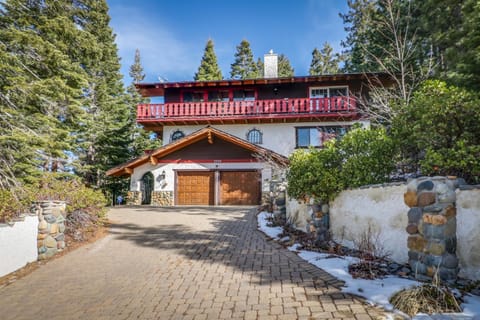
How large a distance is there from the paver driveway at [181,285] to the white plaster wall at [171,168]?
900 centimetres

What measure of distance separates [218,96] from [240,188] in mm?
6881

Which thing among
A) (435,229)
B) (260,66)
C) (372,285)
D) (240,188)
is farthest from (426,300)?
(260,66)

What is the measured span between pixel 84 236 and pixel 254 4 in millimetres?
12498

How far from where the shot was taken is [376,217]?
4.91 m

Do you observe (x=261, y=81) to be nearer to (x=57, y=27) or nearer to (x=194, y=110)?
(x=194, y=110)

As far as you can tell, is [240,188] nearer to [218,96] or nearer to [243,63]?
[218,96]

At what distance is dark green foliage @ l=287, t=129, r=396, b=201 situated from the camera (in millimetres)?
5512

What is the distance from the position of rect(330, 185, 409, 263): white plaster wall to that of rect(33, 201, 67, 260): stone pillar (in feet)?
21.0

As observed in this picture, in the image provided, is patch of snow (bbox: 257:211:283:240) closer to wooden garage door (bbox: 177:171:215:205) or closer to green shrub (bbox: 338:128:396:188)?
green shrub (bbox: 338:128:396:188)

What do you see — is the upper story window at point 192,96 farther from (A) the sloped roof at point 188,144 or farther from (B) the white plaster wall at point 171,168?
(B) the white plaster wall at point 171,168

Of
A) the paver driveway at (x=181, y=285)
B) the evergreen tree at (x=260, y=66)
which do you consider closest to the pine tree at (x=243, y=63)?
the evergreen tree at (x=260, y=66)

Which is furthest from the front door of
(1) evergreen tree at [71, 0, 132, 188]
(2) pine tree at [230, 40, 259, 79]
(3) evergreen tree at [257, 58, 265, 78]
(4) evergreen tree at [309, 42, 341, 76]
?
(4) evergreen tree at [309, 42, 341, 76]

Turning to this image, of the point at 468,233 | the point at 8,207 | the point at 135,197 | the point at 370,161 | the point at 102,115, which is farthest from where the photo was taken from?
the point at 102,115

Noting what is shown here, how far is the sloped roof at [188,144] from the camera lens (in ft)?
50.9
